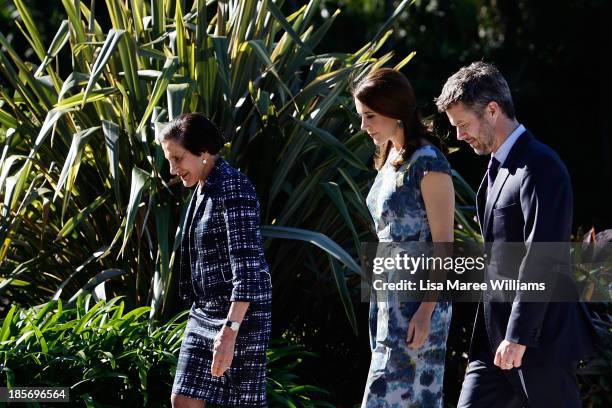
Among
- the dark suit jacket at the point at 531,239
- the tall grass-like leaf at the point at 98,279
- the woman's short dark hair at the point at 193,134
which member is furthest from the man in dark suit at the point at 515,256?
the tall grass-like leaf at the point at 98,279

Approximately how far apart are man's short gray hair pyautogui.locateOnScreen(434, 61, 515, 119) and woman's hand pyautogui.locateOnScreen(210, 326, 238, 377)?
1.11 metres

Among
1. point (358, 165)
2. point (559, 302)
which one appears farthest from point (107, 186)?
point (559, 302)

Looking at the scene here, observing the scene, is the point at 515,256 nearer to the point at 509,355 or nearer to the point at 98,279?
the point at 509,355

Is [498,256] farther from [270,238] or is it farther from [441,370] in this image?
[270,238]

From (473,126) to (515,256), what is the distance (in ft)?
1.55

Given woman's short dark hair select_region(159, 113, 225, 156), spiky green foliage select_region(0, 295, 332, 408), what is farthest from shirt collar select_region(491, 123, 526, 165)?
spiky green foliage select_region(0, 295, 332, 408)

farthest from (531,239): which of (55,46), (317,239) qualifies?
(55,46)

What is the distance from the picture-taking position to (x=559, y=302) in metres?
3.46

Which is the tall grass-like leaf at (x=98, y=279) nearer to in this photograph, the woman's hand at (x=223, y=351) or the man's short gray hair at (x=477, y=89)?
the woman's hand at (x=223, y=351)

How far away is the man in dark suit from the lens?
132 inches

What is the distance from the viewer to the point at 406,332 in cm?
363

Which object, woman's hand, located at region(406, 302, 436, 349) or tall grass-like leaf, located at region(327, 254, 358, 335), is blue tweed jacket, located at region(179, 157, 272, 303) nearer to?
woman's hand, located at region(406, 302, 436, 349)

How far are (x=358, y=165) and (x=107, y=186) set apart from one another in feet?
4.72

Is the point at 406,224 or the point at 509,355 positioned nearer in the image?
the point at 509,355
